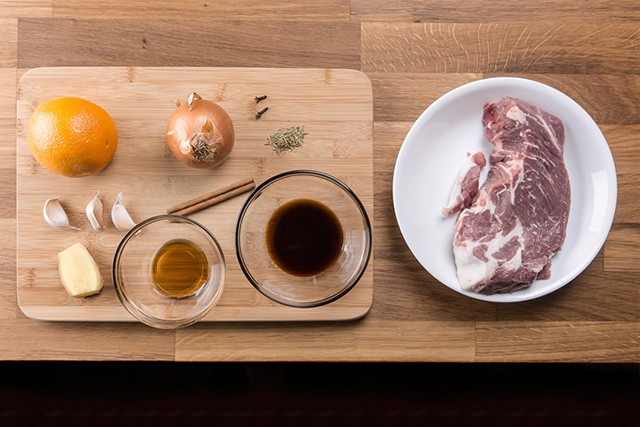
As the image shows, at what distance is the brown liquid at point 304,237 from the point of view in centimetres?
114

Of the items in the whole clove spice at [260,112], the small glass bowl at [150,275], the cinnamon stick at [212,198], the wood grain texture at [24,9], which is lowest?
the small glass bowl at [150,275]

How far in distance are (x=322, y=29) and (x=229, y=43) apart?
205 millimetres

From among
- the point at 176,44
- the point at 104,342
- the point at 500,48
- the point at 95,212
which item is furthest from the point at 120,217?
the point at 500,48

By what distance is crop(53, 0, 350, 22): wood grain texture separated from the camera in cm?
127

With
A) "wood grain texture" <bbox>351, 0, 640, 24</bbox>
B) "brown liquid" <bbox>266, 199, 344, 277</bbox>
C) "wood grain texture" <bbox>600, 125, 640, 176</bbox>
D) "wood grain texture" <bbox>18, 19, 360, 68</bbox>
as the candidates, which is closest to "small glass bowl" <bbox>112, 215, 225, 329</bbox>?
"brown liquid" <bbox>266, 199, 344, 277</bbox>

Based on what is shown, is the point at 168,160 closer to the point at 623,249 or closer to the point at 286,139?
the point at 286,139

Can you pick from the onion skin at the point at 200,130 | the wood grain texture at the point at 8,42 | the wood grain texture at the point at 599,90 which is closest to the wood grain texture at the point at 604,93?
the wood grain texture at the point at 599,90

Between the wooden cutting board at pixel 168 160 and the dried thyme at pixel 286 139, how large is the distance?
0.5 inches

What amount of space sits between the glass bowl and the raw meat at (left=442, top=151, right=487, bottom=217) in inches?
→ 8.1

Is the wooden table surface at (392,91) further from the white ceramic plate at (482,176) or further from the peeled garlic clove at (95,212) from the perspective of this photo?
the peeled garlic clove at (95,212)

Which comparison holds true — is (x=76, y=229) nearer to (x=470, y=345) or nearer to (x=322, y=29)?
(x=322, y=29)

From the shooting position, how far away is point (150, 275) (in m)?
1.18

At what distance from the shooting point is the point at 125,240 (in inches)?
45.1

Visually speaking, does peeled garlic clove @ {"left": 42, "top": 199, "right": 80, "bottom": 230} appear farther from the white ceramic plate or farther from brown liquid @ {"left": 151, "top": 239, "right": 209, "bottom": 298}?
the white ceramic plate
